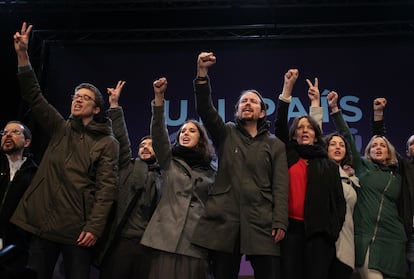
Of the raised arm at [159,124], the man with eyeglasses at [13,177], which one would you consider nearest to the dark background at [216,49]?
the man with eyeglasses at [13,177]

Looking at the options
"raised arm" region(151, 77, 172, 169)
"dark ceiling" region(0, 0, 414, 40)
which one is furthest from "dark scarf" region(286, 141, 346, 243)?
"dark ceiling" region(0, 0, 414, 40)

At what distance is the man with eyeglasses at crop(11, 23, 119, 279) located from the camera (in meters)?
2.87

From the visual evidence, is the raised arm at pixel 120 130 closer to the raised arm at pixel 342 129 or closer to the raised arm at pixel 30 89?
the raised arm at pixel 30 89

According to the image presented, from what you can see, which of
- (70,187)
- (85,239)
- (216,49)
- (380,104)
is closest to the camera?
(85,239)

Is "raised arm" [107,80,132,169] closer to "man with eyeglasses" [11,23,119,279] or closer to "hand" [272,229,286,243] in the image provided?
"man with eyeglasses" [11,23,119,279]

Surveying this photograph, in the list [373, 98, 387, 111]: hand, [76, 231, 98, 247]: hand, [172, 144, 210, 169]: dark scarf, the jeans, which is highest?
[373, 98, 387, 111]: hand

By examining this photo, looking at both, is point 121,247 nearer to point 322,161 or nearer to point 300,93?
point 322,161

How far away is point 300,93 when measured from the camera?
5.82 meters

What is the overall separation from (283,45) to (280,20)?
1.43ft

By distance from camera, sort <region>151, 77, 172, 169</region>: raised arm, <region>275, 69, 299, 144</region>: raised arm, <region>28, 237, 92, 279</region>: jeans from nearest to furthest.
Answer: <region>28, 237, 92, 279</region>: jeans
<region>151, 77, 172, 169</region>: raised arm
<region>275, 69, 299, 144</region>: raised arm

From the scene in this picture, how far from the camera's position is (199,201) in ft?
10.5

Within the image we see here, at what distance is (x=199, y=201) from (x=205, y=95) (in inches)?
25.6

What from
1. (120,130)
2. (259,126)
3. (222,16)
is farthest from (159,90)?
(222,16)

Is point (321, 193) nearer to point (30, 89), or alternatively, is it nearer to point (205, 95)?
point (205, 95)
